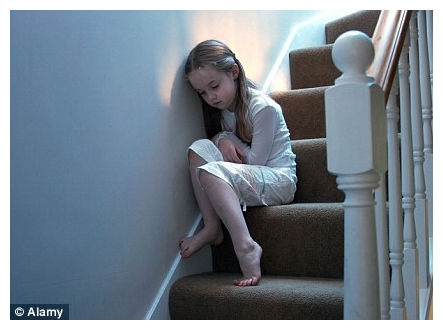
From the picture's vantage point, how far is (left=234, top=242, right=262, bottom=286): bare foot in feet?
5.13

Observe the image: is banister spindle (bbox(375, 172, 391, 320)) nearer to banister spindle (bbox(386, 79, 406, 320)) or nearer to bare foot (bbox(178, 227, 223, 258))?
banister spindle (bbox(386, 79, 406, 320))

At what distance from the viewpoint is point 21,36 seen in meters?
1.26

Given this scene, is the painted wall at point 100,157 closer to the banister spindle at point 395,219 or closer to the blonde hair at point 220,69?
the blonde hair at point 220,69

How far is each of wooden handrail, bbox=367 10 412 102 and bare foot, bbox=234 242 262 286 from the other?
0.64m

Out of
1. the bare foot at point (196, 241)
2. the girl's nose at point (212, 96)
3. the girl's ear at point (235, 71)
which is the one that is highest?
the girl's ear at point (235, 71)

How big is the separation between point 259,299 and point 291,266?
24 centimetres

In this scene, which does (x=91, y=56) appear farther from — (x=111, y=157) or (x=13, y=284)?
(x=13, y=284)

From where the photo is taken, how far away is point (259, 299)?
148 centimetres

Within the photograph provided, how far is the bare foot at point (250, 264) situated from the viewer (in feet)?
5.13

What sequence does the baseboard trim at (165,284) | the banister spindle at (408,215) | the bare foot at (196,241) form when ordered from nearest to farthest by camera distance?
1. the banister spindle at (408,215)
2. the baseboard trim at (165,284)
3. the bare foot at (196,241)

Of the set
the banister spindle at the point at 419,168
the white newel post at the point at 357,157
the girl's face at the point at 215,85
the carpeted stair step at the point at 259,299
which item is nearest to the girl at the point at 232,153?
the girl's face at the point at 215,85

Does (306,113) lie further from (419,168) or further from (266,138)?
(419,168)
